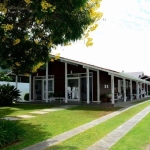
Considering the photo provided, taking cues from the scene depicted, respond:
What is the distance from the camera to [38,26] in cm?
1080

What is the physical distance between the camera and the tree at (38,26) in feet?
26.1

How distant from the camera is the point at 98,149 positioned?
274 inches

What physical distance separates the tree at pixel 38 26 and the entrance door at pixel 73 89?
1078 cm

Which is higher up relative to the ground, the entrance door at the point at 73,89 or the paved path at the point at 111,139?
the entrance door at the point at 73,89

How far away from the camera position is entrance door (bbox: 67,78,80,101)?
24.3 meters

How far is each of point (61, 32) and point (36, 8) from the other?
1.60m

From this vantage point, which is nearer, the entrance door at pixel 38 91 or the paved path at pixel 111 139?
the paved path at pixel 111 139

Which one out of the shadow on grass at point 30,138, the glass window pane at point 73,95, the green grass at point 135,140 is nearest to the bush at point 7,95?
the glass window pane at point 73,95

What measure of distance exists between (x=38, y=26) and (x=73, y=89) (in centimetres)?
1416

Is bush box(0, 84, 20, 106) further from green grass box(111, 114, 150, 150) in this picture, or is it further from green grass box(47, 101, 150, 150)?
green grass box(111, 114, 150, 150)

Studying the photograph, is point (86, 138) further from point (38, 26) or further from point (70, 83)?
point (70, 83)

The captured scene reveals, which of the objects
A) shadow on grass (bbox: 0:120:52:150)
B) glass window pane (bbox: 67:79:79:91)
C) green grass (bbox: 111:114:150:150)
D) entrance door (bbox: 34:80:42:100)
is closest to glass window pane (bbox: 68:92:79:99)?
glass window pane (bbox: 67:79:79:91)

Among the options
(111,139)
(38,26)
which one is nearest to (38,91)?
(38,26)

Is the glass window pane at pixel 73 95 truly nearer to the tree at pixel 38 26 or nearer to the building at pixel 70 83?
the building at pixel 70 83
